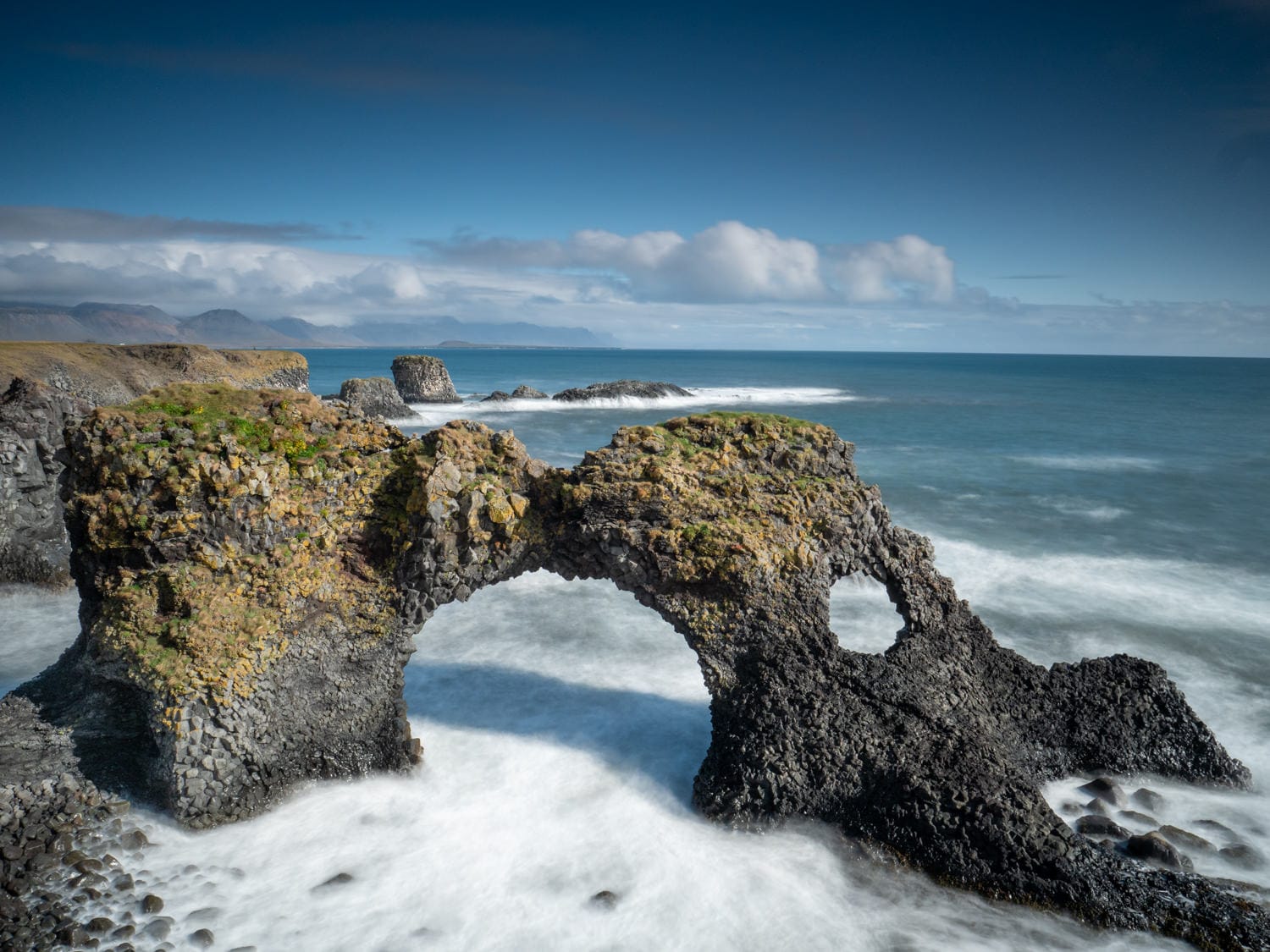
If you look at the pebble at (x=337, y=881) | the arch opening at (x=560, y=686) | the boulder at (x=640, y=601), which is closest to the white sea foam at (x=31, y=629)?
the boulder at (x=640, y=601)

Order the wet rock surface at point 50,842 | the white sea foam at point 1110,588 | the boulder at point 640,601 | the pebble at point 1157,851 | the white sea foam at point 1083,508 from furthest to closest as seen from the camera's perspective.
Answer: the white sea foam at point 1083,508 < the white sea foam at point 1110,588 < the boulder at point 640,601 < the pebble at point 1157,851 < the wet rock surface at point 50,842

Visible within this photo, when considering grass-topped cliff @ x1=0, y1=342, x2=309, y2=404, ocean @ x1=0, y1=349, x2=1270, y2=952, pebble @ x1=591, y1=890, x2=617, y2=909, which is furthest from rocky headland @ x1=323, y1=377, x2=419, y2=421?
pebble @ x1=591, y1=890, x2=617, y2=909

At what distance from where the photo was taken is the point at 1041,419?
65.5 m

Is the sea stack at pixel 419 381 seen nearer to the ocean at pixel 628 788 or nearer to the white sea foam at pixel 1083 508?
the ocean at pixel 628 788

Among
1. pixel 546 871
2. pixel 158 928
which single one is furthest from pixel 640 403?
pixel 158 928

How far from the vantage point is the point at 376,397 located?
50.3m

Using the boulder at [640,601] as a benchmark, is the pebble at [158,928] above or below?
below

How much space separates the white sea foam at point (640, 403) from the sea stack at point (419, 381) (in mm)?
647

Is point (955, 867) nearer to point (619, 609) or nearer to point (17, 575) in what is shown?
point (619, 609)

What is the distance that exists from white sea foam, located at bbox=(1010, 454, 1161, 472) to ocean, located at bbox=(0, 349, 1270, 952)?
10.9 meters

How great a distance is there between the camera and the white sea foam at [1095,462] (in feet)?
136

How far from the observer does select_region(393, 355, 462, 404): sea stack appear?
216 ft

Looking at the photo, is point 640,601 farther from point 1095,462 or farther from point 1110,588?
point 1095,462

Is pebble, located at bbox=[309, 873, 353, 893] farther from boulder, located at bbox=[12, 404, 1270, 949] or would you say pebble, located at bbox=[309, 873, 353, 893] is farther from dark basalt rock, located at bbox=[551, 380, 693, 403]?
dark basalt rock, located at bbox=[551, 380, 693, 403]
